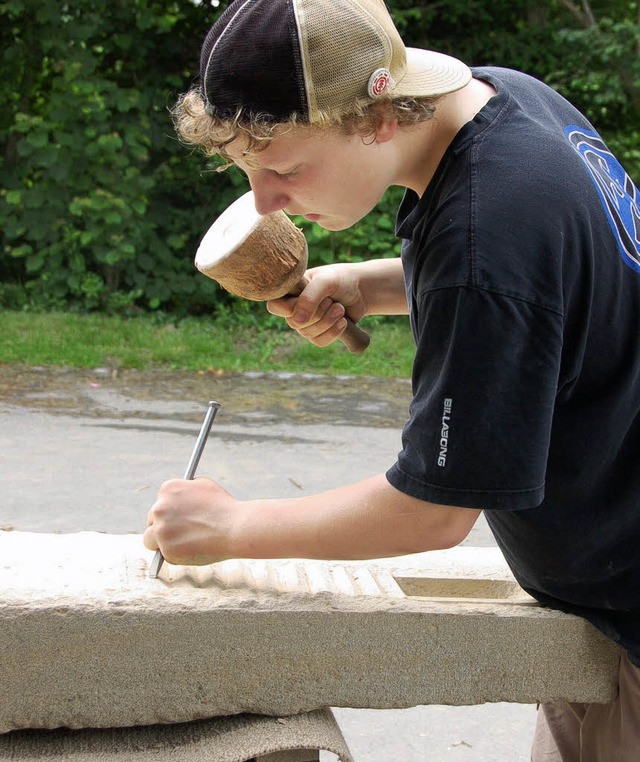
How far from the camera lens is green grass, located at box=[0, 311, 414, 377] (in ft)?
21.9

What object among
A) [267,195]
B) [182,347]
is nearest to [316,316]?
[267,195]

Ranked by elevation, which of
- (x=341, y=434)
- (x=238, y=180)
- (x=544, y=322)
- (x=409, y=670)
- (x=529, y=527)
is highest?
(x=544, y=322)

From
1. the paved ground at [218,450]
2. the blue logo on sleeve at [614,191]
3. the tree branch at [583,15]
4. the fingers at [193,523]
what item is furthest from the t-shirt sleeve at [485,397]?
the tree branch at [583,15]

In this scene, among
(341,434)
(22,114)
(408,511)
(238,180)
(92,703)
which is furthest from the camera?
(238,180)

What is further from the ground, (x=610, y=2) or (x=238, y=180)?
(x=610, y=2)

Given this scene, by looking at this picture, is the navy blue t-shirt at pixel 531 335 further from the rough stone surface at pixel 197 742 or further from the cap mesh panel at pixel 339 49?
the rough stone surface at pixel 197 742

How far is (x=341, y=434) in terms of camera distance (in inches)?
214

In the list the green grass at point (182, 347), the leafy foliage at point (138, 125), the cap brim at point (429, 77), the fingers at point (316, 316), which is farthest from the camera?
the leafy foliage at point (138, 125)

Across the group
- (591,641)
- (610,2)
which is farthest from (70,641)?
(610,2)

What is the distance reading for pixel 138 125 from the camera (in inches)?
317

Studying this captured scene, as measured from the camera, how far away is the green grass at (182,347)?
21.9ft

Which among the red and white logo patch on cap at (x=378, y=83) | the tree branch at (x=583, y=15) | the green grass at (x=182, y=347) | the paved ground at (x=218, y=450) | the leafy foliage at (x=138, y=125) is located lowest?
the green grass at (x=182, y=347)

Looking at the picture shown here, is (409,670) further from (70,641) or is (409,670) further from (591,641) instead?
(70,641)

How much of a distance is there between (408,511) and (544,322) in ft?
1.10
